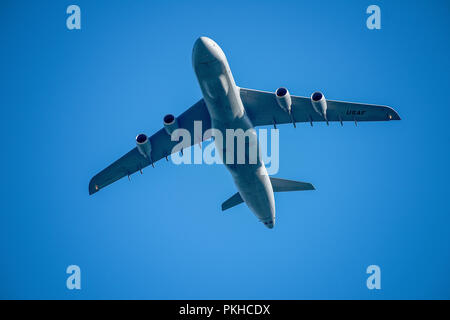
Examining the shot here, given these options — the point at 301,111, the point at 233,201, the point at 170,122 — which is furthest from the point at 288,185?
the point at 170,122

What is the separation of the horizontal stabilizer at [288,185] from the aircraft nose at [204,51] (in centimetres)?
1080

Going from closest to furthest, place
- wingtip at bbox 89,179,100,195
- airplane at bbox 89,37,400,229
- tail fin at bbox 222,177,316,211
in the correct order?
1. airplane at bbox 89,37,400,229
2. tail fin at bbox 222,177,316,211
3. wingtip at bbox 89,179,100,195

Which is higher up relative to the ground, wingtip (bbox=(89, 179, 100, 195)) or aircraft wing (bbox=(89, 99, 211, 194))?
aircraft wing (bbox=(89, 99, 211, 194))

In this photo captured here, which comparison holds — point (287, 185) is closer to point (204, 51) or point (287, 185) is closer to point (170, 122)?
point (170, 122)

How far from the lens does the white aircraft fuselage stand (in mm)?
22766

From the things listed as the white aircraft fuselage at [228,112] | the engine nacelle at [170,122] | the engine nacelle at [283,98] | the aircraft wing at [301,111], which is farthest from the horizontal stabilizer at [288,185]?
the engine nacelle at [170,122]

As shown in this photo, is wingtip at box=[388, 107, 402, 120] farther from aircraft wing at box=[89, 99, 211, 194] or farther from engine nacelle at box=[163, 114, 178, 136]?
engine nacelle at box=[163, 114, 178, 136]

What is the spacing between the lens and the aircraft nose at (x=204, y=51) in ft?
73.6

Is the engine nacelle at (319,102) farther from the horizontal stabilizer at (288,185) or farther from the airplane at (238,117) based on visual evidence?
the horizontal stabilizer at (288,185)

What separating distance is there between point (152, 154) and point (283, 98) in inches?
394

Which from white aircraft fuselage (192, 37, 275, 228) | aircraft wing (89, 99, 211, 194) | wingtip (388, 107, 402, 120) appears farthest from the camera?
aircraft wing (89, 99, 211, 194)

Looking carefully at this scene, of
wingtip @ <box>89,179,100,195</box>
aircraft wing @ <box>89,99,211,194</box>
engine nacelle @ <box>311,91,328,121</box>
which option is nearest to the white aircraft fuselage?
aircraft wing @ <box>89,99,211,194</box>
